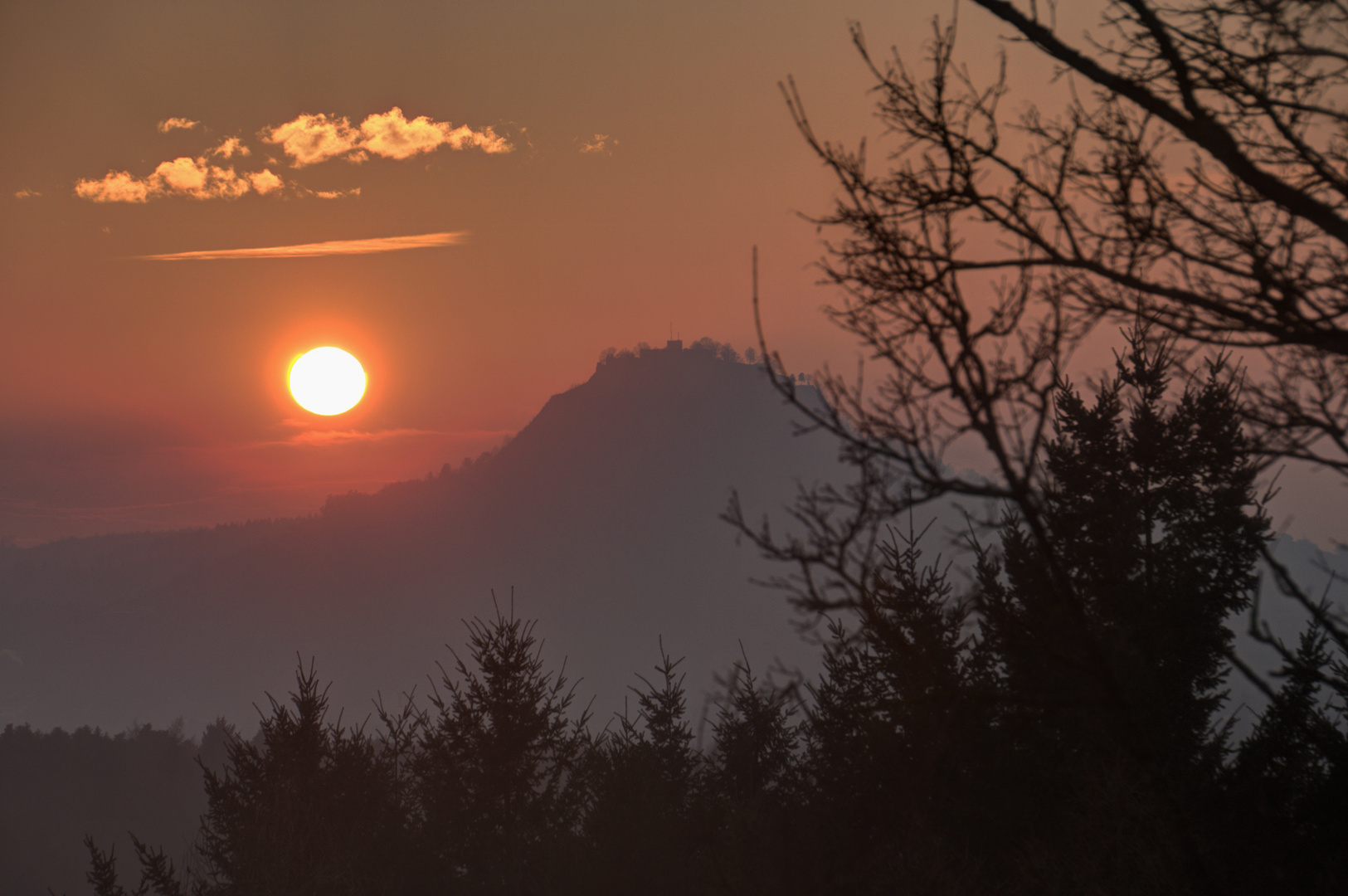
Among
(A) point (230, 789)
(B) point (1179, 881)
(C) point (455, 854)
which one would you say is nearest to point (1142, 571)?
(B) point (1179, 881)

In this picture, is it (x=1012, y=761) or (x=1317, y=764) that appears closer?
(x=1317, y=764)

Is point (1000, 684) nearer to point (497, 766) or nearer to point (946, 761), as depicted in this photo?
point (946, 761)

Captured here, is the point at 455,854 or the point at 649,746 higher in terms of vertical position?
the point at 649,746

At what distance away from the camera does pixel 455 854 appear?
808 inches

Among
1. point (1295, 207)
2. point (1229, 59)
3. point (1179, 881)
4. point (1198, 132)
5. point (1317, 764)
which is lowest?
point (1179, 881)

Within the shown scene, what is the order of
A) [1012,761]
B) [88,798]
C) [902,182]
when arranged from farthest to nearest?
[88,798]
[1012,761]
[902,182]

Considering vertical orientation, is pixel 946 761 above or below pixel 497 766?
below

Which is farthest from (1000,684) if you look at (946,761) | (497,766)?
(497,766)

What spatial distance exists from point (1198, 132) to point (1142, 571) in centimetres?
1396

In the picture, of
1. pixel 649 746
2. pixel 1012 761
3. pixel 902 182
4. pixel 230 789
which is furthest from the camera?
pixel 230 789

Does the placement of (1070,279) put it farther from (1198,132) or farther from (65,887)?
(65,887)

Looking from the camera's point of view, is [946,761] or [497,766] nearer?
[946,761]

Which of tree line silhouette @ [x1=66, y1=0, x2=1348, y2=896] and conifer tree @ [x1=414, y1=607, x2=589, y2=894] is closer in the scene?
tree line silhouette @ [x1=66, y1=0, x2=1348, y2=896]

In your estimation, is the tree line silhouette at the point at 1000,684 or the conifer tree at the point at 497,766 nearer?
the tree line silhouette at the point at 1000,684
